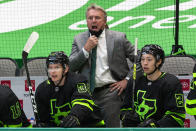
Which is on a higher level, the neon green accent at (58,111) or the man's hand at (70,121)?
the man's hand at (70,121)

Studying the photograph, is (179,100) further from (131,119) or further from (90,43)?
(90,43)

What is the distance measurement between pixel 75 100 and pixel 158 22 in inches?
163

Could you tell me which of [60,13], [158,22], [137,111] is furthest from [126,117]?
[60,13]

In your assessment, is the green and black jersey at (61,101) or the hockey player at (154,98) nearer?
the hockey player at (154,98)

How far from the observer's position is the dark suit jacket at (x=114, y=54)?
4410 millimetres

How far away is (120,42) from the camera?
4.47m

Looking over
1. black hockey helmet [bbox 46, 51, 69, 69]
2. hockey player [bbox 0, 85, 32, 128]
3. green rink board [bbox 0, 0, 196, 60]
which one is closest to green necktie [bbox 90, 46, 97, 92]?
black hockey helmet [bbox 46, 51, 69, 69]

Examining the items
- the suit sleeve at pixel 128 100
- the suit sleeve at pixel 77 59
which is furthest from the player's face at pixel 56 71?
the suit sleeve at pixel 128 100

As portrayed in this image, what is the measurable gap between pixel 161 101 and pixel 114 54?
2.86 ft

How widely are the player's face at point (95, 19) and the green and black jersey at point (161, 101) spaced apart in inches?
30.3

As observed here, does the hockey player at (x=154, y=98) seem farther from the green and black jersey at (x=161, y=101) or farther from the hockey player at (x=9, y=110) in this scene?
the hockey player at (x=9, y=110)

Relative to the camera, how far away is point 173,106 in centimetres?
366

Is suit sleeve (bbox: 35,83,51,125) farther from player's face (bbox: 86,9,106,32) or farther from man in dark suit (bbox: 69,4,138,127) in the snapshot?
player's face (bbox: 86,9,106,32)

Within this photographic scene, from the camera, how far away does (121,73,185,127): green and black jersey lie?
366 cm
